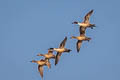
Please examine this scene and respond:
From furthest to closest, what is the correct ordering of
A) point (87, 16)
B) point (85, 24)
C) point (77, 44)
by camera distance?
point (77, 44) < point (87, 16) < point (85, 24)

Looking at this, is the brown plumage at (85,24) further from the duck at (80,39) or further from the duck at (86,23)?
the duck at (80,39)

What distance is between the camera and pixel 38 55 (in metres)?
116

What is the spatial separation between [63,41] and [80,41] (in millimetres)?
4610

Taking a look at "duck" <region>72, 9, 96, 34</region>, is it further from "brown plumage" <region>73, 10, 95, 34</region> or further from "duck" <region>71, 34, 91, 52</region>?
"duck" <region>71, 34, 91, 52</region>

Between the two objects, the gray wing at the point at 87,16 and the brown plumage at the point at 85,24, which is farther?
the gray wing at the point at 87,16

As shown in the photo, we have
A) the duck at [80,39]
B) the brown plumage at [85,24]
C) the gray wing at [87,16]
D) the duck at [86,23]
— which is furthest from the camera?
the duck at [80,39]

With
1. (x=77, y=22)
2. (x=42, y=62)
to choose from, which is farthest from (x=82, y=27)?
(x=42, y=62)

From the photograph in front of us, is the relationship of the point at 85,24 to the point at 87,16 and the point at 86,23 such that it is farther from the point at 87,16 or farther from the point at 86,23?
the point at 87,16

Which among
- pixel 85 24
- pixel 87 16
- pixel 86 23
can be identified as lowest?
pixel 85 24

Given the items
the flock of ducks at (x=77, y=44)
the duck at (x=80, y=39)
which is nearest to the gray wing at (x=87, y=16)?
the flock of ducks at (x=77, y=44)

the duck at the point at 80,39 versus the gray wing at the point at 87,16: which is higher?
the gray wing at the point at 87,16

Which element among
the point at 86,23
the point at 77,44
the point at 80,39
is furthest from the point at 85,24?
the point at 77,44

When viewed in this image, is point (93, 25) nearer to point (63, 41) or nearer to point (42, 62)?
point (63, 41)

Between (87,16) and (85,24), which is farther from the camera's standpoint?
(87,16)
